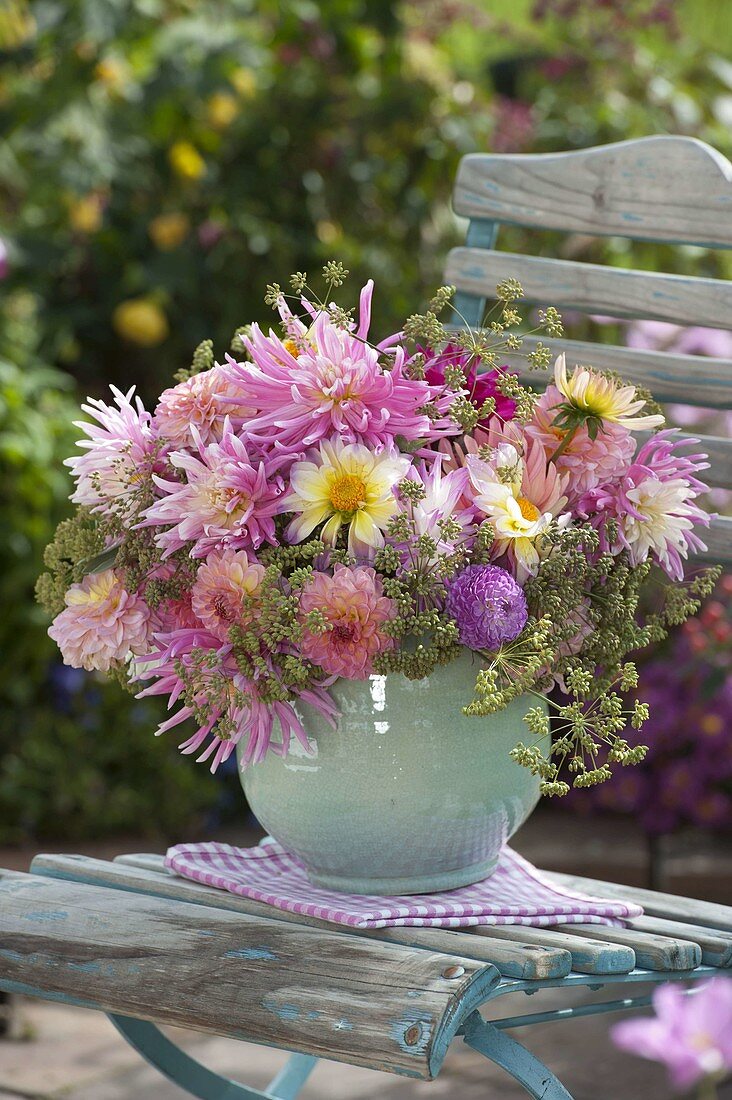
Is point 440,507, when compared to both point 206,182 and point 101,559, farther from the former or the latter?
point 206,182

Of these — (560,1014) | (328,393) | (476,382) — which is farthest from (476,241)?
(560,1014)

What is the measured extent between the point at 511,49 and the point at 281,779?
314 cm

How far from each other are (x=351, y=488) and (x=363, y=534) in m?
0.04

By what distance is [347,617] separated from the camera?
118cm

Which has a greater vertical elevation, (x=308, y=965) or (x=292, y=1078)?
(x=308, y=965)

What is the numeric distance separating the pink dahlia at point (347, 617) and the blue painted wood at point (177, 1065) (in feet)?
1.77

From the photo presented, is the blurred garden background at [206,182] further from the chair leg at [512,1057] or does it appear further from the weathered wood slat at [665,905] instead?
the chair leg at [512,1057]

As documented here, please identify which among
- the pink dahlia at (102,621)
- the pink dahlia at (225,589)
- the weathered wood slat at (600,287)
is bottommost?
the pink dahlia at (102,621)

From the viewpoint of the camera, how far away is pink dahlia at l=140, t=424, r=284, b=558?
1190mm

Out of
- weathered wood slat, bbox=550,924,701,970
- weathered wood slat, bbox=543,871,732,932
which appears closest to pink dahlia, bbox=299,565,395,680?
weathered wood slat, bbox=550,924,701,970

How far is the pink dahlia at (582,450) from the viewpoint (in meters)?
1.26

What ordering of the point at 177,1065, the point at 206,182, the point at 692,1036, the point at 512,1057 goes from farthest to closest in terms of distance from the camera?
the point at 206,182 < the point at 177,1065 < the point at 512,1057 < the point at 692,1036

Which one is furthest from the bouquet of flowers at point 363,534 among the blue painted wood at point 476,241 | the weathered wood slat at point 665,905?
the blue painted wood at point 476,241

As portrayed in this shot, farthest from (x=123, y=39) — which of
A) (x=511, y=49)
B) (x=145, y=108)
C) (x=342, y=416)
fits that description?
(x=342, y=416)
